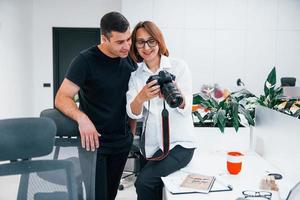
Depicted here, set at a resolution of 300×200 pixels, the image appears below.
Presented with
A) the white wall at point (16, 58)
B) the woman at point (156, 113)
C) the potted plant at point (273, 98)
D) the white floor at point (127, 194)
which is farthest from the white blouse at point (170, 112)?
the white wall at point (16, 58)

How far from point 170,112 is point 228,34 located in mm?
3801

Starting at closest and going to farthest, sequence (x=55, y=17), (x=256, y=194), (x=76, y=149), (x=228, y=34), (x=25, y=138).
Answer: (x=25, y=138)
(x=256, y=194)
(x=76, y=149)
(x=228, y=34)
(x=55, y=17)

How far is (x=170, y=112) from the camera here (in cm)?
168

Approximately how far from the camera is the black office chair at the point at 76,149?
1.49m

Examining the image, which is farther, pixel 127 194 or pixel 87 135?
pixel 127 194

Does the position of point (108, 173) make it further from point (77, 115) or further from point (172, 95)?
point (172, 95)

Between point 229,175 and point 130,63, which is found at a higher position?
point 130,63

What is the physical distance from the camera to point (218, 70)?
5223mm

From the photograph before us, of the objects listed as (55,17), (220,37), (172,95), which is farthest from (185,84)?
(55,17)

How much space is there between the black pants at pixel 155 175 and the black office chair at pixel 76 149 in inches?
9.8

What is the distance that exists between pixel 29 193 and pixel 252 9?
181 inches

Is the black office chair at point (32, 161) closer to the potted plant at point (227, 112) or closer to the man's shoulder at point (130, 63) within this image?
the man's shoulder at point (130, 63)

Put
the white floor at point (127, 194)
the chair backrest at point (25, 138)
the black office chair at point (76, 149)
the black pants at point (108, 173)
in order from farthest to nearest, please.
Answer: the white floor at point (127, 194) → the black pants at point (108, 173) → the black office chair at point (76, 149) → the chair backrest at point (25, 138)

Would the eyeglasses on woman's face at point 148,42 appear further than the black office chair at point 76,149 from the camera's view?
Yes
